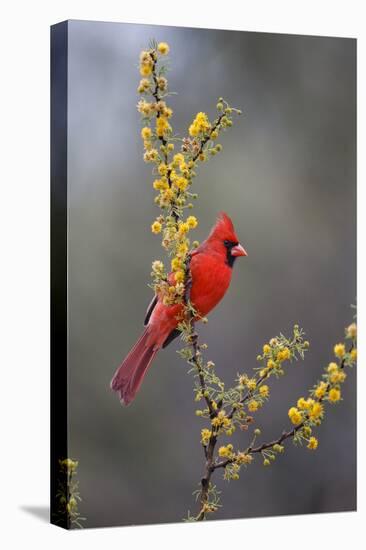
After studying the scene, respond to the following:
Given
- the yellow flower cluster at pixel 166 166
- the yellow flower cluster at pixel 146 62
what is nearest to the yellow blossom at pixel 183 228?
the yellow flower cluster at pixel 166 166

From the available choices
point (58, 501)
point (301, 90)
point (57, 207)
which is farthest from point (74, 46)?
point (58, 501)

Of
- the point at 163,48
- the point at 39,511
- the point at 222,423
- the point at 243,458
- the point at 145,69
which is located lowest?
the point at 39,511

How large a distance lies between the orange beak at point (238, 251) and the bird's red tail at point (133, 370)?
737mm

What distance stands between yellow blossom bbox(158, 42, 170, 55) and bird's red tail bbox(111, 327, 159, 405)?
1.58 metres

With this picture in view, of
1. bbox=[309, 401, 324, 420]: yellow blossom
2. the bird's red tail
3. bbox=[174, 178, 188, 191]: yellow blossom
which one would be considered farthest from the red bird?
bbox=[309, 401, 324, 420]: yellow blossom

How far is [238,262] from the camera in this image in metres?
7.07

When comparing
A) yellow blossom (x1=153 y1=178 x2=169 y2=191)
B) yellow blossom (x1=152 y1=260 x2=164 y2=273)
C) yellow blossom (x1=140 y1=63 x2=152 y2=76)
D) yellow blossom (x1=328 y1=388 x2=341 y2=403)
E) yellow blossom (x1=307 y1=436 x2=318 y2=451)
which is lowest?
yellow blossom (x1=307 y1=436 x2=318 y2=451)

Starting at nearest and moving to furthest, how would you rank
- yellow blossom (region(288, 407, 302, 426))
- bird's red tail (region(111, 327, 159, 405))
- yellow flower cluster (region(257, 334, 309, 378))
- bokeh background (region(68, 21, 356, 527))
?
1. bokeh background (region(68, 21, 356, 527))
2. bird's red tail (region(111, 327, 159, 405))
3. yellow flower cluster (region(257, 334, 309, 378))
4. yellow blossom (region(288, 407, 302, 426))

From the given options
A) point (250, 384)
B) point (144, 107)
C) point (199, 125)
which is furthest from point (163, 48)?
point (250, 384)

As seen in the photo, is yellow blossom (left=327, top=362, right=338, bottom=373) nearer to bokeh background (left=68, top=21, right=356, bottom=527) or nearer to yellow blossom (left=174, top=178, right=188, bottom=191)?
bokeh background (left=68, top=21, right=356, bottom=527)

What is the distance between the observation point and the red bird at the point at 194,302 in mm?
6711

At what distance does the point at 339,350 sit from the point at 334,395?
28 cm

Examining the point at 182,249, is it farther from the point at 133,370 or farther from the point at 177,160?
the point at 133,370

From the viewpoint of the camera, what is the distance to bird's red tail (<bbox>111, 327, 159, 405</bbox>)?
6680 mm
